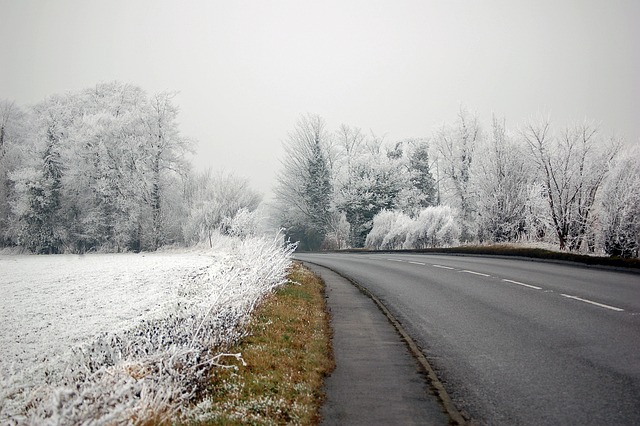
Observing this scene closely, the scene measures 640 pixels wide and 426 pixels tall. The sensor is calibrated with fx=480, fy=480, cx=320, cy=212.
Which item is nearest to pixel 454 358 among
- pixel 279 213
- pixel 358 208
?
pixel 358 208

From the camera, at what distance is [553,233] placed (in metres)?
28.1

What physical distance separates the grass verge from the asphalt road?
1.75 metres

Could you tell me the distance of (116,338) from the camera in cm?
758

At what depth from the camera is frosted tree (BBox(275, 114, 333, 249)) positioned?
56.3 metres

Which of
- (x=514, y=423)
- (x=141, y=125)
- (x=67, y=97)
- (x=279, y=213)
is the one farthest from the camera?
(x=279, y=213)

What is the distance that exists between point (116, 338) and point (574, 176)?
2508cm

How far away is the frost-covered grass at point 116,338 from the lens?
4.54 m

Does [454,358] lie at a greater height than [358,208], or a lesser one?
lesser

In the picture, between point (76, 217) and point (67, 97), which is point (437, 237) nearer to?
point (76, 217)

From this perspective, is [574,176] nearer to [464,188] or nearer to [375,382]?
[375,382]

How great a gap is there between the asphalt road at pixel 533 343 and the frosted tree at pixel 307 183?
4075 centimetres

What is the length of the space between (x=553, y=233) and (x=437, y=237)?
10472 mm

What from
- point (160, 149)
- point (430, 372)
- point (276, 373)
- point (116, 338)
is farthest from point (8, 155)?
point (430, 372)

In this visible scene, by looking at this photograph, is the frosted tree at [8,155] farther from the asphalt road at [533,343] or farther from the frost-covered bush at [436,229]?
the asphalt road at [533,343]
